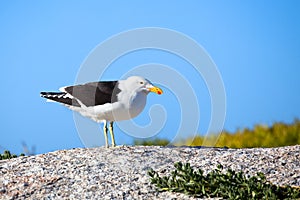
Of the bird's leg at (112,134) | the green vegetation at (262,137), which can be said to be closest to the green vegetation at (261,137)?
the green vegetation at (262,137)

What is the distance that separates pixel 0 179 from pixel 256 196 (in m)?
3.09

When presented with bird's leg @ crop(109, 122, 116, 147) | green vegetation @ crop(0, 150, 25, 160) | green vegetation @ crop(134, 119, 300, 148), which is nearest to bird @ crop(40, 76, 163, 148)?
bird's leg @ crop(109, 122, 116, 147)

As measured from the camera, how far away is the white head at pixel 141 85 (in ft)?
25.2

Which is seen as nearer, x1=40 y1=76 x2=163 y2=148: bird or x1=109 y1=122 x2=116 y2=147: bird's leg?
x1=40 y1=76 x2=163 y2=148: bird

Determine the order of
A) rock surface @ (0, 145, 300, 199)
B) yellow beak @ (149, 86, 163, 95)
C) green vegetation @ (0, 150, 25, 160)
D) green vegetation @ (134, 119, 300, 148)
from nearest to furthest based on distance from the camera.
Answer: rock surface @ (0, 145, 300, 199) → yellow beak @ (149, 86, 163, 95) → green vegetation @ (0, 150, 25, 160) → green vegetation @ (134, 119, 300, 148)

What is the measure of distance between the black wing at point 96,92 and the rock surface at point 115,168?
0.66 m

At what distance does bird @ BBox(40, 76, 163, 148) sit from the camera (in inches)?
298

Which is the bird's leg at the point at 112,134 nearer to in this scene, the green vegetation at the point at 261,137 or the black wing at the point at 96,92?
the black wing at the point at 96,92

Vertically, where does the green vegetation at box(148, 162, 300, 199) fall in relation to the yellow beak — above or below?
below

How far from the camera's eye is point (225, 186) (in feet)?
17.7

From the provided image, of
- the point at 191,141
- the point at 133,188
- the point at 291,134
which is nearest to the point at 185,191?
the point at 133,188

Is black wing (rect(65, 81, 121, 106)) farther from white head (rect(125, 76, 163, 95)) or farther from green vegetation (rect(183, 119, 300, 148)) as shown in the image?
green vegetation (rect(183, 119, 300, 148))

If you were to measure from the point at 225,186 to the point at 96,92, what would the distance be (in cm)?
290

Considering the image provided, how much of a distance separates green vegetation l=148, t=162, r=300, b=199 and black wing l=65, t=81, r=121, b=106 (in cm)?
206
